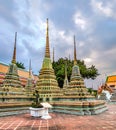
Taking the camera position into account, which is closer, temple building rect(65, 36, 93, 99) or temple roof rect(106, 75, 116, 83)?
temple building rect(65, 36, 93, 99)

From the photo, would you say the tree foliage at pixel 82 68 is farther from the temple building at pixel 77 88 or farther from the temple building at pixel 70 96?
the temple building at pixel 77 88

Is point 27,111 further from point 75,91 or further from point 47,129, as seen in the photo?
point 47,129

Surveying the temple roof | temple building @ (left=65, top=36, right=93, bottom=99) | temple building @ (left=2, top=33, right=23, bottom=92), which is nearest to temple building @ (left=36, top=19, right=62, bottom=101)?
temple building @ (left=65, top=36, right=93, bottom=99)

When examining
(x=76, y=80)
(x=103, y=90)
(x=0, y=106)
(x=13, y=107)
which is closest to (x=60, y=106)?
(x=76, y=80)

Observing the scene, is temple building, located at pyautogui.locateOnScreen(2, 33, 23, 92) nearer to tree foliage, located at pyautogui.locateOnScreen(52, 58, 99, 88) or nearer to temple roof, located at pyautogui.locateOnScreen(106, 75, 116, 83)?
tree foliage, located at pyautogui.locateOnScreen(52, 58, 99, 88)

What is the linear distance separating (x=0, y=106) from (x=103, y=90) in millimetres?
30143

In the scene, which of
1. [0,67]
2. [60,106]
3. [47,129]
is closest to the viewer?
[47,129]

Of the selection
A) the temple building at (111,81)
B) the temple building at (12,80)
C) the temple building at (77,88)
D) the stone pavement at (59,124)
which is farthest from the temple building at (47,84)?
the temple building at (111,81)

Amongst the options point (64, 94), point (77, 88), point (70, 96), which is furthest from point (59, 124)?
point (64, 94)

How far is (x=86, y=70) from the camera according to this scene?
40.0 metres

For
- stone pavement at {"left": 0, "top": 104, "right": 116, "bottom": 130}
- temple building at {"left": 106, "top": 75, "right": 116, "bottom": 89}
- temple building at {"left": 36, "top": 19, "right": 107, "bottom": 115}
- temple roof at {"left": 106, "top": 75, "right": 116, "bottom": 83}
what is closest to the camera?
stone pavement at {"left": 0, "top": 104, "right": 116, "bottom": 130}

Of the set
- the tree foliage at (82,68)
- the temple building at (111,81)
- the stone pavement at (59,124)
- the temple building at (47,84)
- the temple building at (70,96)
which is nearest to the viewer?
the stone pavement at (59,124)

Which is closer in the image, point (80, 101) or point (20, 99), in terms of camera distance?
point (80, 101)

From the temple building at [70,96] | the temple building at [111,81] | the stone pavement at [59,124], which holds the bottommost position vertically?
the stone pavement at [59,124]
